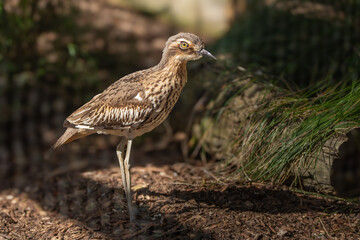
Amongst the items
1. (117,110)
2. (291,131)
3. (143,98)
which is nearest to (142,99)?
(143,98)

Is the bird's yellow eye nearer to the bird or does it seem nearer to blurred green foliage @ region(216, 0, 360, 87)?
the bird

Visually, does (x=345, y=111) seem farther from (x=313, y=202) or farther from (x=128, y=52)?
(x=128, y=52)

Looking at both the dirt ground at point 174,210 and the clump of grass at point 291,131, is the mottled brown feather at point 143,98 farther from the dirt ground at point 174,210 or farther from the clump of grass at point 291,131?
the clump of grass at point 291,131

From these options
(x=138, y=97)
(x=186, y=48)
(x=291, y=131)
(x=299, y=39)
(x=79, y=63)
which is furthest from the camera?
(x=79, y=63)

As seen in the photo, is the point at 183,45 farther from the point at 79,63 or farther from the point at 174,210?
the point at 79,63

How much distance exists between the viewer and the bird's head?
3777 mm

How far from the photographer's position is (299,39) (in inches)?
263

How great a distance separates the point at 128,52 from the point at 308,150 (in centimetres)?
561

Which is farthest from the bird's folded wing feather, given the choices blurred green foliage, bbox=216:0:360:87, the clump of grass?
blurred green foliage, bbox=216:0:360:87

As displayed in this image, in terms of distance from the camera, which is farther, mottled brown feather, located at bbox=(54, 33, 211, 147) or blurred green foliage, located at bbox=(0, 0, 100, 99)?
blurred green foliage, located at bbox=(0, 0, 100, 99)

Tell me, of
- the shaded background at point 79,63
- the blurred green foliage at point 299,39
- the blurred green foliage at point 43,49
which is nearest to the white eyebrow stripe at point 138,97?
the shaded background at point 79,63

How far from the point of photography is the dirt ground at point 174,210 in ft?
12.0

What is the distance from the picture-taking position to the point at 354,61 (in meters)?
5.16

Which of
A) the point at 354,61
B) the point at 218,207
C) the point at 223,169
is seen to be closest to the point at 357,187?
the point at 354,61
